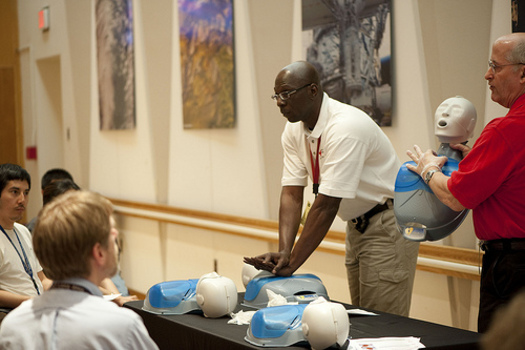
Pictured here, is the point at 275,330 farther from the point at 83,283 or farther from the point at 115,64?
the point at 115,64

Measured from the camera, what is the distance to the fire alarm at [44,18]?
889 cm

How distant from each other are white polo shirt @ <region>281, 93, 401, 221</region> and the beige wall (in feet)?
2.45

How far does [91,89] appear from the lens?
8.24 meters

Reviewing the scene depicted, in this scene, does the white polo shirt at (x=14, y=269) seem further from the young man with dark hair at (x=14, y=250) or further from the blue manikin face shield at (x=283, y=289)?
the blue manikin face shield at (x=283, y=289)

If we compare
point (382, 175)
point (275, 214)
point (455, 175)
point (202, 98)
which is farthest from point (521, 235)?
point (202, 98)

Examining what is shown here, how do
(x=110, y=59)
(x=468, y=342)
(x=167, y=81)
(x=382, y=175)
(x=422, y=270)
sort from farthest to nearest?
1. (x=110, y=59)
2. (x=167, y=81)
3. (x=422, y=270)
4. (x=382, y=175)
5. (x=468, y=342)

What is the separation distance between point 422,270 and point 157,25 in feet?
12.7

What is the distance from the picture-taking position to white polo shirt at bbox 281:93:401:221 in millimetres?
3141

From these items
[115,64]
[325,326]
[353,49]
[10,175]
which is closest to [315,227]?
[325,326]

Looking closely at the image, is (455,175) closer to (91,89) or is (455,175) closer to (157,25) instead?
(157,25)

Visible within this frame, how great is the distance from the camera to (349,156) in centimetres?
316

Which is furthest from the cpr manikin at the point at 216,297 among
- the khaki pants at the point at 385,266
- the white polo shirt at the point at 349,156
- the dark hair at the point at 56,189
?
the dark hair at the point at 56,189

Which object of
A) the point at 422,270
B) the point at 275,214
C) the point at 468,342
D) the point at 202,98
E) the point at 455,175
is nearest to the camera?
the point at 468,342

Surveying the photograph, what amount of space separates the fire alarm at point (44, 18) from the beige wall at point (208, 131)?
0.62ft
